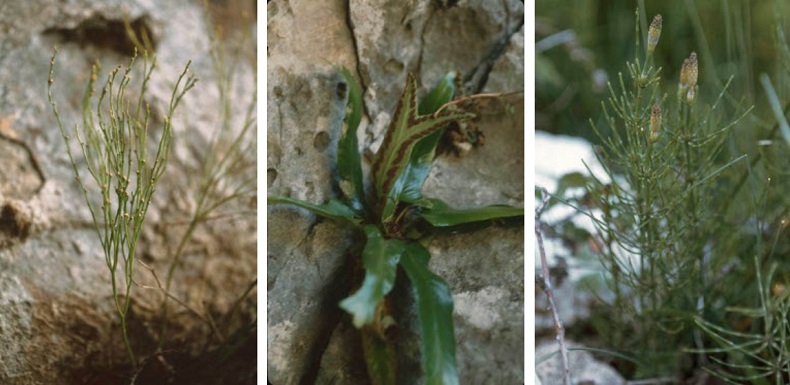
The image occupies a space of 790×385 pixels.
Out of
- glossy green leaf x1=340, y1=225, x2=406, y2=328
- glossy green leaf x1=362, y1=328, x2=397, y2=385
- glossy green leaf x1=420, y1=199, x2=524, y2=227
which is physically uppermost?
glossy green leaf x1=420, y1=199, x2=524, y2=227

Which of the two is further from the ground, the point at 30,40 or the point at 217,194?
the point at 30,40

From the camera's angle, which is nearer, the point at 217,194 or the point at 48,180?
the point at 48,180

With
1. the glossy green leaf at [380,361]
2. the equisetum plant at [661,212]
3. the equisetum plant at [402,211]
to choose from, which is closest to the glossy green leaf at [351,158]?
the equisetum plant at [402,211]

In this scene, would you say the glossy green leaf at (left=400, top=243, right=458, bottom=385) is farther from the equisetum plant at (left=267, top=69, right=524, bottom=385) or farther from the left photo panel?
the left photo panel

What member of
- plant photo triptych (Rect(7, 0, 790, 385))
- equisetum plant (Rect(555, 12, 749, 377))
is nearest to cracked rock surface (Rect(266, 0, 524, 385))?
→ plant photo triptych (Rect(7, 0, 790, 385))

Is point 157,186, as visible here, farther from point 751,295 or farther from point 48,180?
point 751,295

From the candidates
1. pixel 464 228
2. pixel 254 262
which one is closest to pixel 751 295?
pixel 464 228

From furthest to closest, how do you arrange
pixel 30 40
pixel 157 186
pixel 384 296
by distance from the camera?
pixel 157 186 → pixel 30 40 → pixel 384 296
